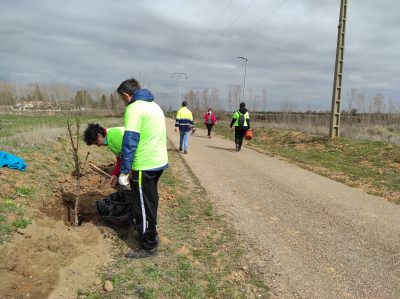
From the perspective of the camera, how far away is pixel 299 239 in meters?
5.11

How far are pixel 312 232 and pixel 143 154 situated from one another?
2960 millimetres

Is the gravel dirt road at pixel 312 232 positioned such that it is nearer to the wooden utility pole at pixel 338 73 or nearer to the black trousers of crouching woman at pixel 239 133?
the black trousers of crouching woman at pixel 239 133

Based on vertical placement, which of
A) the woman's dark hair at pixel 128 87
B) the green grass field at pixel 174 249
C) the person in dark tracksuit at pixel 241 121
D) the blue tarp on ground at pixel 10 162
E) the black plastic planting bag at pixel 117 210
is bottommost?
the green grass field at pixel 174 249

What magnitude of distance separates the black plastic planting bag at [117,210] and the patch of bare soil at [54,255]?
0.15m

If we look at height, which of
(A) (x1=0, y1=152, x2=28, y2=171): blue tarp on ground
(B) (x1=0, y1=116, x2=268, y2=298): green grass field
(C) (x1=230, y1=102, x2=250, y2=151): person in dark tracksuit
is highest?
(C) (x1=230, y1=102, x2=250, y2=151): person in dark tracksuit

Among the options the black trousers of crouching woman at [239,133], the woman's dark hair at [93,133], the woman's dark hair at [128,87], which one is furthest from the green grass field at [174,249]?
the black trousers of crouching woman at [239,133]

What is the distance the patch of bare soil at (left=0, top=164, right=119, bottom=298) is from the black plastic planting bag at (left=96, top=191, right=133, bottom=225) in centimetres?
15

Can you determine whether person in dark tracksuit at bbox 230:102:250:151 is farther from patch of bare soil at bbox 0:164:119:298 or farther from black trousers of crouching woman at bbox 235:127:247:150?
patch of bare soil at bbox 0:164:119:298

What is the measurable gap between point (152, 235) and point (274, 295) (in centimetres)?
160

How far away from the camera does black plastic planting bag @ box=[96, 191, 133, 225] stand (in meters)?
5.11

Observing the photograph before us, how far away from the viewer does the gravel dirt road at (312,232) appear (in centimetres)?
390

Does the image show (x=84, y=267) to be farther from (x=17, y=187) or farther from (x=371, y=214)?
(x=371, y=214)

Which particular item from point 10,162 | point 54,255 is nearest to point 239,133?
point 10,162

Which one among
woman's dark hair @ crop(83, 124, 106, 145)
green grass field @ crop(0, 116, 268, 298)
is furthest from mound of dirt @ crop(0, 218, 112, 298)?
woman's dark hair @ crop(83, 124, 106, 145)
